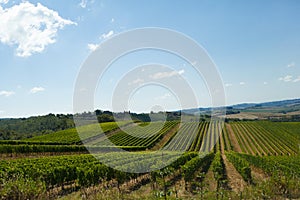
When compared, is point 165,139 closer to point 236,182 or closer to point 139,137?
point 139,137

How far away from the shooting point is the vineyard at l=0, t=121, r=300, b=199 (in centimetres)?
1172

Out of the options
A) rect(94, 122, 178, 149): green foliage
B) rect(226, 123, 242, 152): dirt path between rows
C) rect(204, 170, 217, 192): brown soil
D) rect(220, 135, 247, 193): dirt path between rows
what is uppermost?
rect(94, 122, 178, 149): green foliage

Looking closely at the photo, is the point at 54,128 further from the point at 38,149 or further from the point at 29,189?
the point at 29,189

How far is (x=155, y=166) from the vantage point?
18.9 metres

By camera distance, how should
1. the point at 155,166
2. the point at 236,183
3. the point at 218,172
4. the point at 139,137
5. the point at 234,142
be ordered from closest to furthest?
1. the point at 236,183
2. the point at 155,166
3. the point at 218,172
4. the point at 234,142
5. the point at 139,137

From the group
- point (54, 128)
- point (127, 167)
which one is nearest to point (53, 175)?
point (127, 167)

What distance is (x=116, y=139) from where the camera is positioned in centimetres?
6072

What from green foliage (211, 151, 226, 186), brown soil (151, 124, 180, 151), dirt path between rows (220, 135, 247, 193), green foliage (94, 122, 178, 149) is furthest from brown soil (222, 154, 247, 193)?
green foliage (94, 122, 178, 149)

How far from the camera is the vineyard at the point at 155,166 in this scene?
1172cm

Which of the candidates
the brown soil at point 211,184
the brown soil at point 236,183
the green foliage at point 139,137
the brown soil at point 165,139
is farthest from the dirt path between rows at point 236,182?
the green foliage at point 139,137

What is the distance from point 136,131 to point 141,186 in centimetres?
4931

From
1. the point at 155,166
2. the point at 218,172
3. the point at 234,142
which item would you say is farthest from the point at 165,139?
the point at 155,166

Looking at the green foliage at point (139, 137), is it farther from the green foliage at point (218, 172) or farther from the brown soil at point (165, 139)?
the green foliage at point (218, 172)

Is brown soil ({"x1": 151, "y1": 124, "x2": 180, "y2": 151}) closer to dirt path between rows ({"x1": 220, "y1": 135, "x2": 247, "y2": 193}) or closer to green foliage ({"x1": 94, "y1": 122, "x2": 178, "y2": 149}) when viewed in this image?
green foliage ({"x1": 94, "y1": 122, "x2": 178, "y2": 149})
